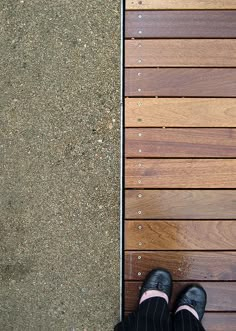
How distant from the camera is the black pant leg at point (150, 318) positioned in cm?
190

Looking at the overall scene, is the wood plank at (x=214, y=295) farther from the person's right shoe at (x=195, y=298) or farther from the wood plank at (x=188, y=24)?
the wood plank at (x=188, y=24)

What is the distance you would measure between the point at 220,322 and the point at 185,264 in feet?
0.99

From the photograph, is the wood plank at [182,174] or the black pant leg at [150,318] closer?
the black pant leg at [150,318]

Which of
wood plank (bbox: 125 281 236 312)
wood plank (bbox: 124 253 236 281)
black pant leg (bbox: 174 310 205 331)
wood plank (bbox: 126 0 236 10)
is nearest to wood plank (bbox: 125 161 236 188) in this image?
wood plank (bbox: 124 253 236 281)

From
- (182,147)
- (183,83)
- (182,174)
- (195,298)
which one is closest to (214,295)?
(195,298)

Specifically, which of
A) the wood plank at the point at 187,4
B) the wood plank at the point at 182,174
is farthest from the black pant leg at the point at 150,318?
the wood plank at the point at 187,4

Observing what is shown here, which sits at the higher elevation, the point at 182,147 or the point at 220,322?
the point at 182,147

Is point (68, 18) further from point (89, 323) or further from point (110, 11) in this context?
point (89, 323)

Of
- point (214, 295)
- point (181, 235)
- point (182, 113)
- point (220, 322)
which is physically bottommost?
point (220, 322)

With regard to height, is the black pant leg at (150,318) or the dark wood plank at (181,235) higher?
the dark wood plank at (181,235)

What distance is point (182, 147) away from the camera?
6.73ft

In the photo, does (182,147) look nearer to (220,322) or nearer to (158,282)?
(158,282)

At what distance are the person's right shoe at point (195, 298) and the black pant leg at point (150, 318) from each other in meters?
0.09

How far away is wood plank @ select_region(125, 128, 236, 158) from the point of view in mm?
2051
